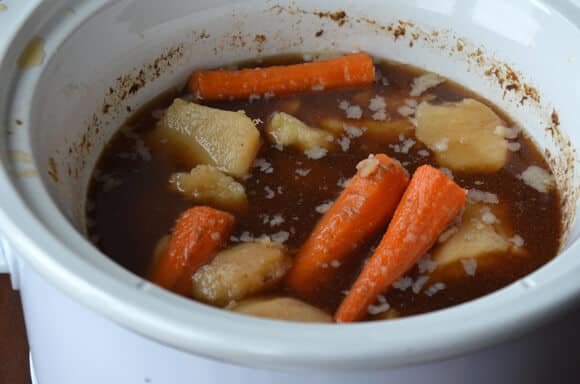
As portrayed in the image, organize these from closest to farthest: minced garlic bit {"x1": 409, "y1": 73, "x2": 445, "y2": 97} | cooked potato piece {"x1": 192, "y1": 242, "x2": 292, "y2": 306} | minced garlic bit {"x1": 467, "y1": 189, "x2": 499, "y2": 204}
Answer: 1. cooked potato piece {"x1": 192, "y1": 242, "x2": 292, "y2": 306}
2. minced garlic bit {"x1": 467, "y1": 189, "x2": 499, "y2": 204}
3. minced garlic bit {"x1": 409, "y1": 73, "x2": 445, "y2": 97}

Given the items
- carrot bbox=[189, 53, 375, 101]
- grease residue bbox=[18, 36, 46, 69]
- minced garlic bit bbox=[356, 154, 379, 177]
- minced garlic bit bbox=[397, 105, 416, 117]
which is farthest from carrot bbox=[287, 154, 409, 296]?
grease residue bbox=[18, 36, 46, 69]

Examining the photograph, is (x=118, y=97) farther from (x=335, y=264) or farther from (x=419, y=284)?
(x=419, y=284)

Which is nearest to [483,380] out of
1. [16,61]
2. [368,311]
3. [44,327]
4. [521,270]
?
[368,311]

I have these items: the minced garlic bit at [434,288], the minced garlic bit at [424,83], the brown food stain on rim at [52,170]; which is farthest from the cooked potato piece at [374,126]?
the brown food stain on rim at [52,170]

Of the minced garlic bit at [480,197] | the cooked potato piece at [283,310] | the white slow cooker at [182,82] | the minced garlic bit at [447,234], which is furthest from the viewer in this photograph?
the minced garlic bit at [480,197]

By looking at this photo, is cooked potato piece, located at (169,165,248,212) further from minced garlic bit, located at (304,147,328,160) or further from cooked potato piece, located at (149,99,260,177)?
minced garlic bit, located at (304,147,328,160)

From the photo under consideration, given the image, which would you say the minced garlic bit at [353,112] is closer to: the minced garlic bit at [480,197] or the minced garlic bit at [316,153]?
the minced garlic bit at [316,153]
